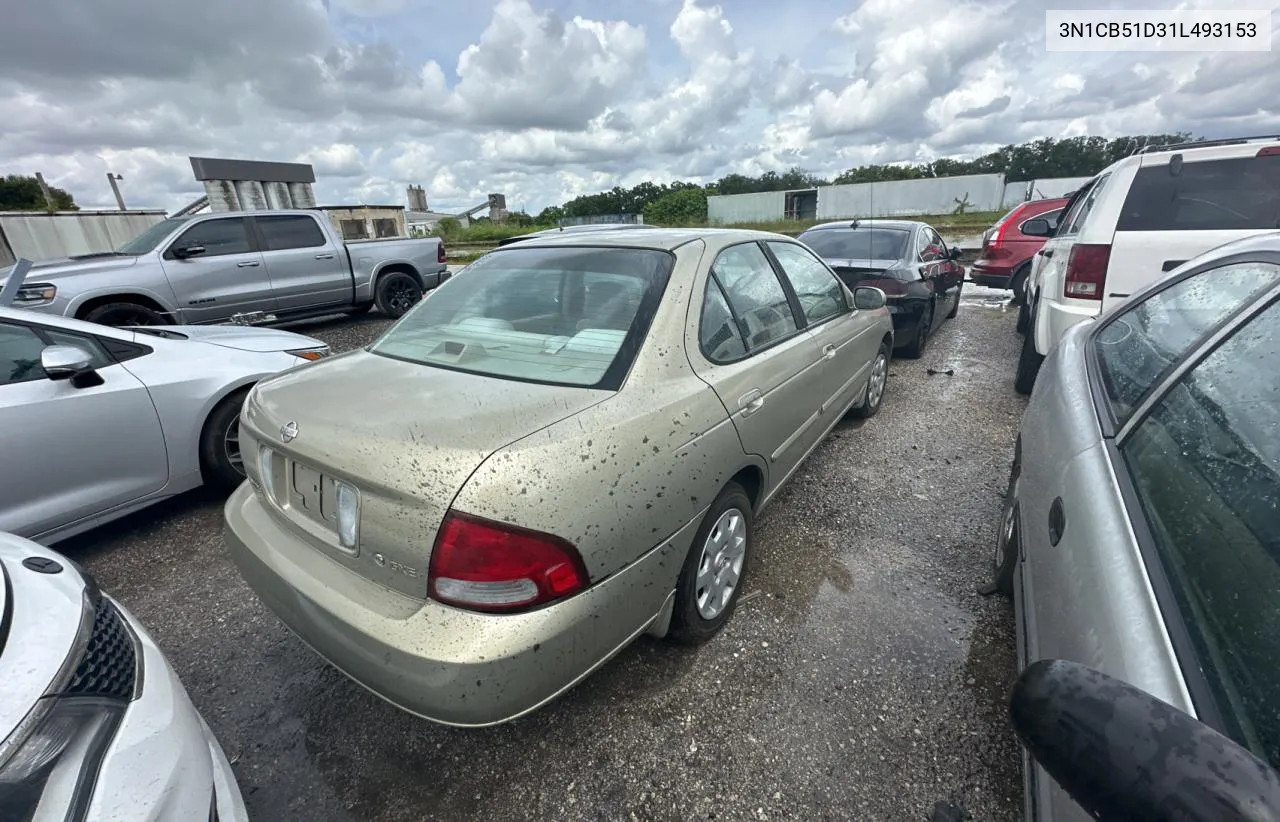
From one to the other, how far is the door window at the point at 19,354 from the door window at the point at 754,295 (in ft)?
11.2

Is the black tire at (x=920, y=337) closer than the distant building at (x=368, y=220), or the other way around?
the black tire at (x=920, y=337)

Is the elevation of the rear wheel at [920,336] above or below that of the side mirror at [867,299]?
below

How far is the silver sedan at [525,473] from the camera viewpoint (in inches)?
56.0

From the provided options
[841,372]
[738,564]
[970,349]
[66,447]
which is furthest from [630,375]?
[970,349]

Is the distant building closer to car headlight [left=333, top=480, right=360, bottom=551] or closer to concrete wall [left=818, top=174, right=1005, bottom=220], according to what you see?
car headlight [left=333, top=480, right=360, bottom=551]

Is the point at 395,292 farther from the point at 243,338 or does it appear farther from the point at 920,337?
the point at 920,337

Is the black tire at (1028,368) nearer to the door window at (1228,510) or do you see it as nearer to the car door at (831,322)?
the car door at (831,322)

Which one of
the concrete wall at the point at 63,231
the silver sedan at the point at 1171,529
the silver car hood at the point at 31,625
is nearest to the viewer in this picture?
the silver sedan at the point at 1171,529

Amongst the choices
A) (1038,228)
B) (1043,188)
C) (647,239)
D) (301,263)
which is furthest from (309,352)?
(1043,188)

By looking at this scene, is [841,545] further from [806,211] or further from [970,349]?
[806,211]

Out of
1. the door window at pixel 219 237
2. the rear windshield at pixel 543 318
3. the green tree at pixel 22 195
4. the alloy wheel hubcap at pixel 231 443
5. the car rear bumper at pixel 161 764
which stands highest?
the green tree at pixel 22 195

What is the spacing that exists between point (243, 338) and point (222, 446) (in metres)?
0.90

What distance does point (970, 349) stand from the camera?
6598mm

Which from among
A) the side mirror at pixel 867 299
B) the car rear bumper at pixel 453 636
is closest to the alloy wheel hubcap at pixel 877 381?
the side mirror at pixel 867 299
